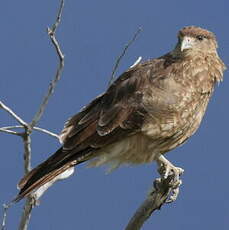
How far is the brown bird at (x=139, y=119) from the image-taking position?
457cm

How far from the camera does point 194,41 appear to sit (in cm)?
509

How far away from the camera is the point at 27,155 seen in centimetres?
392

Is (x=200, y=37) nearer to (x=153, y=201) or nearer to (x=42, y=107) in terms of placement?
(x=153, y=201)

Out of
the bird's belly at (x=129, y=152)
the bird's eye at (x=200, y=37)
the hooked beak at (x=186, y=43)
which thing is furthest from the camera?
the bird's eye at (x=200, y=37)

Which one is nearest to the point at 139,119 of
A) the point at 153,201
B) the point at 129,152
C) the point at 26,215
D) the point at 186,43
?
the point at 129,152

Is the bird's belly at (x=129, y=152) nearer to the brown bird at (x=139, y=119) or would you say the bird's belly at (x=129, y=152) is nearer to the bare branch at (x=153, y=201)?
the brown bird at (x=139, y=119)

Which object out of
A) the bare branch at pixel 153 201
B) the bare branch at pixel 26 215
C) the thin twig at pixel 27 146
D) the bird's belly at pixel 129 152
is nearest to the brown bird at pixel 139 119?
the bird's belly at pixel 129 152

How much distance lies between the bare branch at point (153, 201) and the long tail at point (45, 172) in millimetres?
679

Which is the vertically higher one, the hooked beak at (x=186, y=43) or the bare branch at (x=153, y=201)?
the hooked beak at (x=186, y=43)

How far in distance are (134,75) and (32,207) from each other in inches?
55.4

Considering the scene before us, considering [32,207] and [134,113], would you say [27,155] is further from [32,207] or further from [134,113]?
[134,113]

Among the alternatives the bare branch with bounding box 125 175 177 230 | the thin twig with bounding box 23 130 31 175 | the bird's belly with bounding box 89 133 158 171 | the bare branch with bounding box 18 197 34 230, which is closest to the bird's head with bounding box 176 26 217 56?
the bird's belly with bounding box 89 133 158 171

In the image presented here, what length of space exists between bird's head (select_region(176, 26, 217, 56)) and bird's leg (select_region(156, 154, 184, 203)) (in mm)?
917

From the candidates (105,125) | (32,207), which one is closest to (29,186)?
(32,207)
